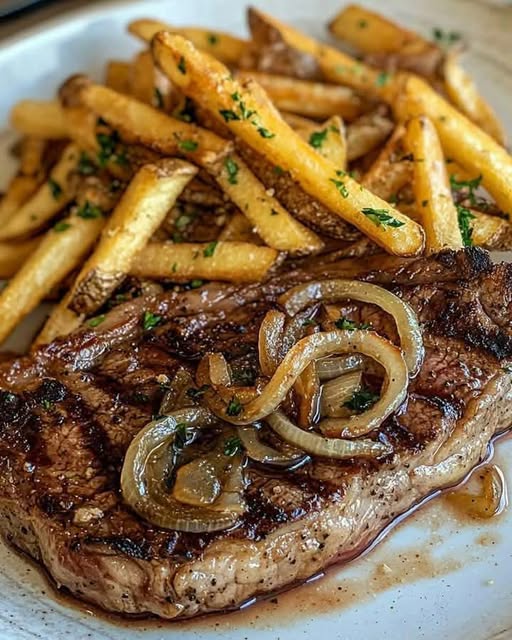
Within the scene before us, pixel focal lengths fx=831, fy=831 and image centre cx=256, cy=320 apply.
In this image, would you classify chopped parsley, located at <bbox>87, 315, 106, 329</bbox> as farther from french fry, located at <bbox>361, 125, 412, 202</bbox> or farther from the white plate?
french fry, located at <bbox>361, 125, 412, 202</bbox>

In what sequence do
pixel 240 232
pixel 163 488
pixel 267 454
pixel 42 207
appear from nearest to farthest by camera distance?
pixel 163 488, pixel 267 454, pixel 240 232, pixel 42 207

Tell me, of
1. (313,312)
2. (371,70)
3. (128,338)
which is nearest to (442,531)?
(313,312)

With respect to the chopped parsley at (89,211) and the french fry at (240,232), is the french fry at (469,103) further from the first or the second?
the chopped parsley at (89,211)

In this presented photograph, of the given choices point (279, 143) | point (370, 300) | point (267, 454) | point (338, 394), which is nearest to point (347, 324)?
point (370, 300)

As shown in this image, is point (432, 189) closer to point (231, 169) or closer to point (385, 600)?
point (231, 169)

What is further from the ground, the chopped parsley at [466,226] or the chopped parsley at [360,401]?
the chopped parsley at [360,401]

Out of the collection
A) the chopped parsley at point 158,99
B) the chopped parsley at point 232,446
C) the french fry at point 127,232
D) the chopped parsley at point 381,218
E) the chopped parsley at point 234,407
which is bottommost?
the chopped parsley at point 232,446

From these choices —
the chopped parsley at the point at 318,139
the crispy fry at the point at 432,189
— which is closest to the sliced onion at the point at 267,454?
the crispy fry at the point at 432,189
